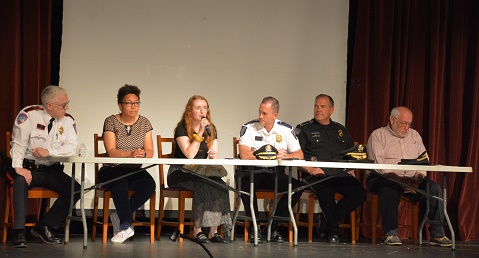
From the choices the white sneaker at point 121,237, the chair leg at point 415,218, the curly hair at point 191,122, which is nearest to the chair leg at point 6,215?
the white sneaker at point 121,237

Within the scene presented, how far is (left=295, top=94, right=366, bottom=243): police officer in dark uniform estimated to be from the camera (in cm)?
555

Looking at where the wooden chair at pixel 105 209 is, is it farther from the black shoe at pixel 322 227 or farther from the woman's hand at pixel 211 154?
the black shoe at pixel 322 227

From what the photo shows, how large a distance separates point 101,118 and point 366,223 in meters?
2.40

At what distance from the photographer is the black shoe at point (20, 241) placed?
180 inches

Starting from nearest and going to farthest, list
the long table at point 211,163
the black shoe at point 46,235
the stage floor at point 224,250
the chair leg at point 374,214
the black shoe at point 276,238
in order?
1. the stage floor at point 224,250
2. the long table at point 211,163
3. the black shoe at point 46,235
4. the black shoe at point 276,238
5. the chair leg at point 374,214

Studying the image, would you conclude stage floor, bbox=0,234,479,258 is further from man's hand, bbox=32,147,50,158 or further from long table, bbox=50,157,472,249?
man's hand, bbox=32,147,50,158

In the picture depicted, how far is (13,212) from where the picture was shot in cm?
476

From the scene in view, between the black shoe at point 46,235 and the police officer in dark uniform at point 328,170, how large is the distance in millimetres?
1946

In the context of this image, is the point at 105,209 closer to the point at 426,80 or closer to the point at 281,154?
the point at 281,154

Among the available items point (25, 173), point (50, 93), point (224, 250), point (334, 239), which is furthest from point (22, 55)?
point (334, 239)

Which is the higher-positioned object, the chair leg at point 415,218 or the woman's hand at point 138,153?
the woman's hand at point 138,153

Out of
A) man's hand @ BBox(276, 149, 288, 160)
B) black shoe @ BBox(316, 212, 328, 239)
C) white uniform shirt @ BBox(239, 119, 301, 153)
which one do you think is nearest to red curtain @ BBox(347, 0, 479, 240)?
black shoe @ BBox(316, 212, 328, 239)

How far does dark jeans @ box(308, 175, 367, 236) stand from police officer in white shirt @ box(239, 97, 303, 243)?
0.19 m

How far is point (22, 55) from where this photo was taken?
5516 mm
